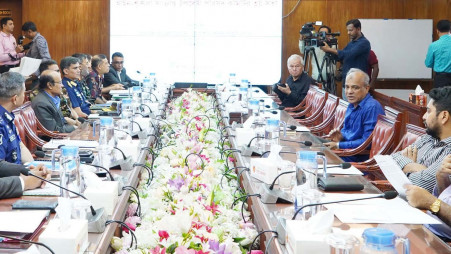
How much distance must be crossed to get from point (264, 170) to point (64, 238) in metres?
1.12

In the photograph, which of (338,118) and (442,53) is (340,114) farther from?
(442,53)

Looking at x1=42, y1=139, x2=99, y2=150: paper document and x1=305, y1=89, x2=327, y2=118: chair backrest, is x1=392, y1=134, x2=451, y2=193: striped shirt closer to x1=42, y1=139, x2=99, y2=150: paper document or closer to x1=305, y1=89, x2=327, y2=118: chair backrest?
x1=42, y1=139, x2=99, y2=150: paper document

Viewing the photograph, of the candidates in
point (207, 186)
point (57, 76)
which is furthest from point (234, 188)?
point (57, 76)

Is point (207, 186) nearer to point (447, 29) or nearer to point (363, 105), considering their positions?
point (363, 105)

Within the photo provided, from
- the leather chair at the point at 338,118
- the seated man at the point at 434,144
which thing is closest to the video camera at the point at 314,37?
the leather chair at the point at 338,118

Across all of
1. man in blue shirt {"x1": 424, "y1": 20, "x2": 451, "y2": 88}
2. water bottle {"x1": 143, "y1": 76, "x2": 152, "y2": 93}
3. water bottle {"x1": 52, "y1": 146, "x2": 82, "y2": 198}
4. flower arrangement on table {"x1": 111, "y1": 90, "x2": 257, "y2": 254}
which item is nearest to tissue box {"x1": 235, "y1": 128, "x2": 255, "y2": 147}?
flower arrangement on table {"x1": 111, "y1": 90, "x2": 257, "y2": 254}

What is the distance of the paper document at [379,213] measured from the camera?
2139 millimetres

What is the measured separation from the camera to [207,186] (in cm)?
277

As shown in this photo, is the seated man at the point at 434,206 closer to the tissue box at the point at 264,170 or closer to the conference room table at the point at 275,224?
the conference room table at the point at 275,224

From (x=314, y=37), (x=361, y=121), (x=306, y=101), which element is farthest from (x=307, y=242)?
(x=314, y=37)

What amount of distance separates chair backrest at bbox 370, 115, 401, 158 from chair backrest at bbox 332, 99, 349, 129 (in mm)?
808

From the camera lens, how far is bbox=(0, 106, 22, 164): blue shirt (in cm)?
326

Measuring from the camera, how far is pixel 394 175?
8.80ft

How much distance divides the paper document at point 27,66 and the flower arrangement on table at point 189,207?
4616 millimetres
